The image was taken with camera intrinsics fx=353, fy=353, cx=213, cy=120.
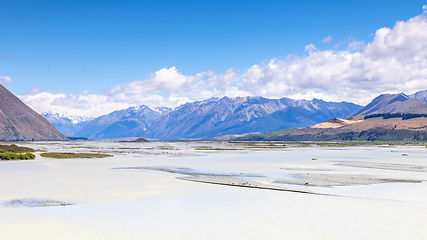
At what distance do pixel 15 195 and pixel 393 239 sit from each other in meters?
32.3

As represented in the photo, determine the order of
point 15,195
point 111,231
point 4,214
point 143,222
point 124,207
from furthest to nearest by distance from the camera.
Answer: point 15,195, point 124,207, point 4,214, point 143,222, point 111,231

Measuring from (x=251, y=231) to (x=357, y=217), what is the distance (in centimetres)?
849

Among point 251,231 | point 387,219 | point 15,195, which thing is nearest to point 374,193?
point 387,219

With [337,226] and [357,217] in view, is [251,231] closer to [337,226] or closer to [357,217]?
[337,226]

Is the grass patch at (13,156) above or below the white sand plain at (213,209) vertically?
above

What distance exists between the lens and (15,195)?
3378 centimetres

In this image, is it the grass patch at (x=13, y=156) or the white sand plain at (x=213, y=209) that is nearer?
the white sand plain at (x=213, y=209)

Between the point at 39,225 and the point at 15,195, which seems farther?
the point at 15,195

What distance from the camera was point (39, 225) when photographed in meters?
22.6

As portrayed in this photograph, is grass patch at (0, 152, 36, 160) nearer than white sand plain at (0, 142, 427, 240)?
No

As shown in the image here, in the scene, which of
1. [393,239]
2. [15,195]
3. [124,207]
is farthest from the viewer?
[15,195]

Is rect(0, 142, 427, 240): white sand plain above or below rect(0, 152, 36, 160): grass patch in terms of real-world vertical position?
below

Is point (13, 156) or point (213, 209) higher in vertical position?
point (13, 156)

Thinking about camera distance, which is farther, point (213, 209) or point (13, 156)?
point (13, 156)
